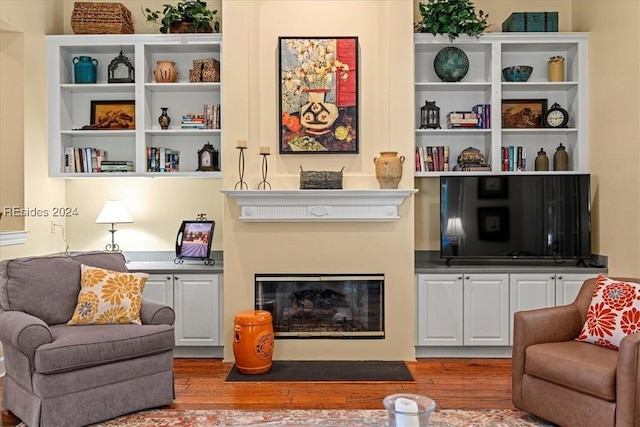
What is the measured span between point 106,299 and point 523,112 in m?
3.82

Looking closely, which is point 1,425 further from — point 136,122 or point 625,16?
point 625,16

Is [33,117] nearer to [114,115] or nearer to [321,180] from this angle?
[114,115]

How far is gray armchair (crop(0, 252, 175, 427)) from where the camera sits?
3062 mm

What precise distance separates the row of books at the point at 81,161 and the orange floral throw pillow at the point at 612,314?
4.04m

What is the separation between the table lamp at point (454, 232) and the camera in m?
4.74

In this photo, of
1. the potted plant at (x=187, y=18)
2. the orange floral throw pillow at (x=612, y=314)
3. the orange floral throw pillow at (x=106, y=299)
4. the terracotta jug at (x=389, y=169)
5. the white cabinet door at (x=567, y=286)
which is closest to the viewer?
the orange floral throw pillow at (x=612, y=314)

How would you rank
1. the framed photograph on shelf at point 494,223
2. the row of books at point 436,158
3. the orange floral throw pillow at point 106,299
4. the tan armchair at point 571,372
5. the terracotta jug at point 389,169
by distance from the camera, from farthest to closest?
the row of books at point 436,158
the framed photograph on shelf at point 494,223
the terracotta jug at point 389,169
the orange floral throw pillow at point 106,299
the tan armchair at point 571,372

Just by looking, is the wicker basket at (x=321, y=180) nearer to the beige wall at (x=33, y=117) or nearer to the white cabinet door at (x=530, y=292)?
the white cabinet door at (x=530, y=292)

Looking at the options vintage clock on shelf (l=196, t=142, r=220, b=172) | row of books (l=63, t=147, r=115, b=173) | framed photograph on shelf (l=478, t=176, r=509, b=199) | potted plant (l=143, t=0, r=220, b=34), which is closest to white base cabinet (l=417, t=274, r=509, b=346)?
framed photograph on shelf (l=478, t=176, r=509, b=199)

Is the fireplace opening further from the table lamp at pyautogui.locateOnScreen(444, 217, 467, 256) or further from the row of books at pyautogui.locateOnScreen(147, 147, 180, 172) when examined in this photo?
the row of books at pyautogui.locateOnScreen(147, 147, 180, 172)

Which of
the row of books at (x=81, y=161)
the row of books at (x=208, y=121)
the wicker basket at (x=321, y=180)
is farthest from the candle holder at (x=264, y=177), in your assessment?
the row of books at (x=81, y=161)

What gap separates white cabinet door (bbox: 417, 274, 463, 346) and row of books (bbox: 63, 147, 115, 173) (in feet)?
9.85

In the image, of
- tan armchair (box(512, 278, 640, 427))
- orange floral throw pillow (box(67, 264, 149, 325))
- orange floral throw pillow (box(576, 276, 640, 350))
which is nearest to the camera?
tan armchair (box(512, 278, 640, 427))

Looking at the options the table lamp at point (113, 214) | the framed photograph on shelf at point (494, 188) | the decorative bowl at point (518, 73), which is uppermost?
the decorative bowl at point (518, 73)
